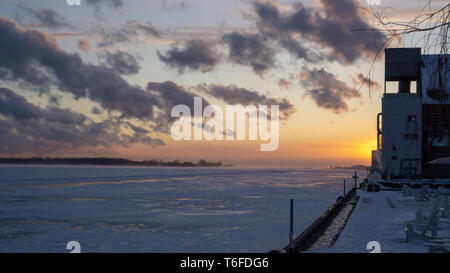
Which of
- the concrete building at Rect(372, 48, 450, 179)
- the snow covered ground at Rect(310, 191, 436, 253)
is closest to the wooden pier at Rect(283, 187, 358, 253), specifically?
the snow covered ground at Rect(310, 191, 436, 253)

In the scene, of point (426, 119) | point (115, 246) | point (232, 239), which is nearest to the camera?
point (115, 246)

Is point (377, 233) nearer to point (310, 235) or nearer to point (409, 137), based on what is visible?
point (310, 235)

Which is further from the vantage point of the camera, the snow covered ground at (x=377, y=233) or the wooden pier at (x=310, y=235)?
the wooden pier at (x=310, y=235)

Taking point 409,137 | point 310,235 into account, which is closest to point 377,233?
point 310,235

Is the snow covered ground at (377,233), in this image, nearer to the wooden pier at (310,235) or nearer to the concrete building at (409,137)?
the wooden pier at (310,235)

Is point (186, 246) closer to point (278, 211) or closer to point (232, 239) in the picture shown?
point (232, 239)

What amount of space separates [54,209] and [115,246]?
42.2 feet

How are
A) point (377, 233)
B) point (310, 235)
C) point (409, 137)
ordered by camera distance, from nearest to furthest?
point (377, 233) → point (310, 235) → point (409, 137)

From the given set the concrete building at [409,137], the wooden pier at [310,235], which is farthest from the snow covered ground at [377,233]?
the concrete building at [409,137]

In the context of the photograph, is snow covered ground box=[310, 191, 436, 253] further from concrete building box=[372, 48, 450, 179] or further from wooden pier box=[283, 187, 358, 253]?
concrete building box=[372, 48, 450, 179]
